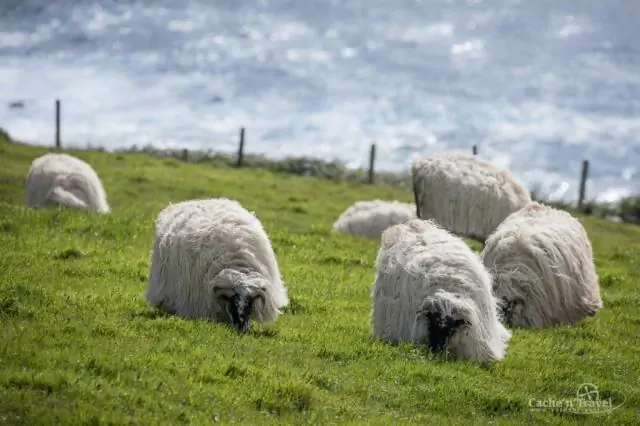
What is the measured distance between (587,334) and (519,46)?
68.4 m

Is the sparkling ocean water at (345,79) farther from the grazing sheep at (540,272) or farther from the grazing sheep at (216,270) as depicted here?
the grazing sheep at (216,270)

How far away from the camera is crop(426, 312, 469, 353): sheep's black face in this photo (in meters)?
11.3

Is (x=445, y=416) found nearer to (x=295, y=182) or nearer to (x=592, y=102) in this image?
(x=295, y=182)

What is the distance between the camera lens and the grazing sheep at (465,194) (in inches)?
791

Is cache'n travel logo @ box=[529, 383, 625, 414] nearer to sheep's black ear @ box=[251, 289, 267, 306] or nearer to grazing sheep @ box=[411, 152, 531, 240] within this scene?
sheep's black ear @ box=[251, 289, 267, 306]

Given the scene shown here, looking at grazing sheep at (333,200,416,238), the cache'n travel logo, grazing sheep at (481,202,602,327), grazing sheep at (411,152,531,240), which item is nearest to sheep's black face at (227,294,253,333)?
the cache'n travel logo

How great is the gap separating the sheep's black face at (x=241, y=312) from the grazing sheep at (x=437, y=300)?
4.94ft

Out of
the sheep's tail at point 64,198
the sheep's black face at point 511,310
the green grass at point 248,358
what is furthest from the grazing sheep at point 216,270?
the sheep's tail at point 64,198

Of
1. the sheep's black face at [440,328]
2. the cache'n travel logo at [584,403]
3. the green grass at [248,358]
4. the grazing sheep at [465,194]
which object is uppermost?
the grazing sheep at [465,194]

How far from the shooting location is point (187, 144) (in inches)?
2096

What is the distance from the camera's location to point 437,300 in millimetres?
11219

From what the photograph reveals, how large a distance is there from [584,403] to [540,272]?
326cm

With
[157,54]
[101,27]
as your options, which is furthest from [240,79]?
[101,27]

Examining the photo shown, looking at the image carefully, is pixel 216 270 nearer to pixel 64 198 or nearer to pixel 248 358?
pixel 248 358
